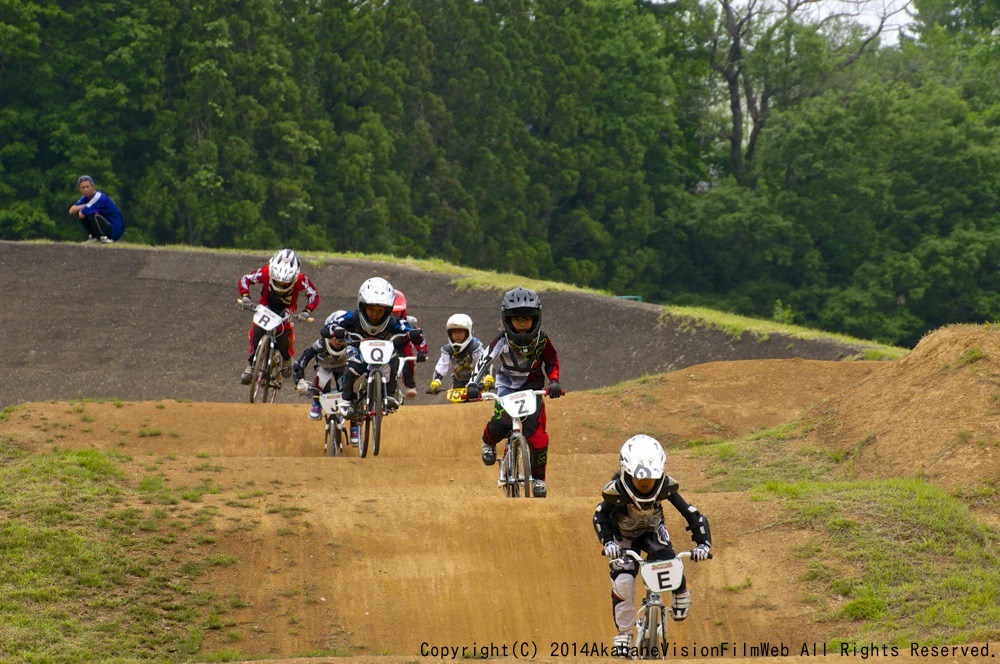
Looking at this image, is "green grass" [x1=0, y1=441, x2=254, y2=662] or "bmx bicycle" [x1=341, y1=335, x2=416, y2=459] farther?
"bmx bicycle" [x1=341, y1=335, x2=416, y2=459]

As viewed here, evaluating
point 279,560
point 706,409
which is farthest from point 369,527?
point 706,409

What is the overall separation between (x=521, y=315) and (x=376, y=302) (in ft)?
8.50

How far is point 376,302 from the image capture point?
17109mm

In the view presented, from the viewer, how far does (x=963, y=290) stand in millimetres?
57469

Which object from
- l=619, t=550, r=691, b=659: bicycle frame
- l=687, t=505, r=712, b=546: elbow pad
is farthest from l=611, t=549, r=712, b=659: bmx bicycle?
l=687, t=505, r=712, b=546: elbow pad

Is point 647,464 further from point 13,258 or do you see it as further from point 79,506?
point 13,258

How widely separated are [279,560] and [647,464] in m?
4.00

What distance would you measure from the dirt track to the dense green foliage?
19802 mm

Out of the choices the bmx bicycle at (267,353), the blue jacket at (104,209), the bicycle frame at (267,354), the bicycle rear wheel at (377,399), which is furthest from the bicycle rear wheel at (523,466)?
the blue jacket at (104,209)

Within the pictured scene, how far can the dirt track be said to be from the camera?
486 inches

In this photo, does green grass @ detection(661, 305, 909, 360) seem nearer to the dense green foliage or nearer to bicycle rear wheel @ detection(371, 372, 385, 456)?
bicycle rear wheel @ detection(371, 372, 385, 456)

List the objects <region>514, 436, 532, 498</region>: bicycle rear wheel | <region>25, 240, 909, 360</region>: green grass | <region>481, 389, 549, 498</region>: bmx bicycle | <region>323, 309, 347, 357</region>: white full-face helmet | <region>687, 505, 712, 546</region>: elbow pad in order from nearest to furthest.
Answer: <region>687, 505, 712, 546</region>: elbow pad < <region>481, 389, 549, 498</region>: bmx bicycle < <region>514, 436, 532, 498</region>: bicycle rear wheel < <region>323, 309, 347, 357</region>: white full-face helmet < <region>25, 240, 909, 360</region>: green grass

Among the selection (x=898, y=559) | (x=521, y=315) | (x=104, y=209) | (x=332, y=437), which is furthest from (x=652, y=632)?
(x=104, y=209)

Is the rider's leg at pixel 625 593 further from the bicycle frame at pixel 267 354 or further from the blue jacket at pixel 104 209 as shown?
the blue jacket at pixel 104 209
